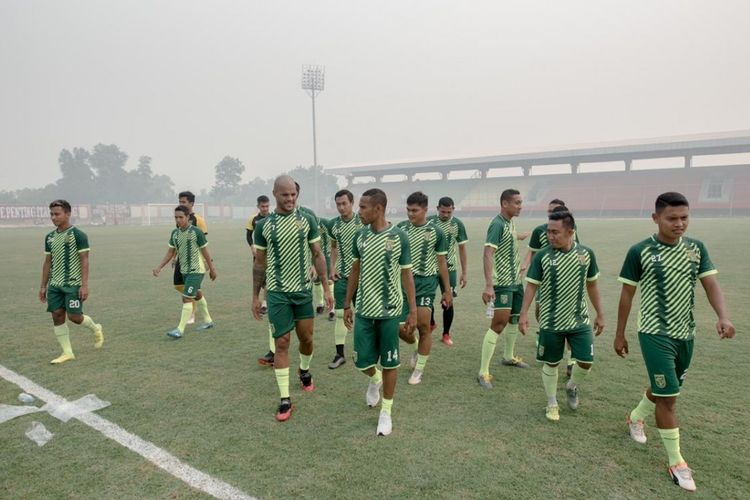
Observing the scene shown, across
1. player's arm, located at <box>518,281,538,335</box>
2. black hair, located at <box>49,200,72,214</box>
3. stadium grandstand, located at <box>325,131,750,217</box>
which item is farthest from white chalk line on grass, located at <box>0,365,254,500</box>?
stadium grandstand, located at <box>325,131,750,217</box>

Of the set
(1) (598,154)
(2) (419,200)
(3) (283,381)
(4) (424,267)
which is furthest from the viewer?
(1) (598,154)

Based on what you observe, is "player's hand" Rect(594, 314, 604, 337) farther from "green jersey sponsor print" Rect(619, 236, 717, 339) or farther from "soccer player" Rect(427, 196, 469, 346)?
"soccer player" Rect(427, 196, 469, 346)

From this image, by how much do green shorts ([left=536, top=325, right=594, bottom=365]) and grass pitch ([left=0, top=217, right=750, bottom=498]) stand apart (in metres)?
0.66

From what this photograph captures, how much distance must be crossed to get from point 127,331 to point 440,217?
6.07 meters

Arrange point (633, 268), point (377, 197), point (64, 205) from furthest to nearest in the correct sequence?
point (64, 205) → point (377, 197) → point (633, 268)

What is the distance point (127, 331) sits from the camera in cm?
832

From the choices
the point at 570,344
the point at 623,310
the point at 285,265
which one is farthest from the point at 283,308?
the point at 623,310

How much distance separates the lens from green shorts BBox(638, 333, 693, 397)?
3.66 metres

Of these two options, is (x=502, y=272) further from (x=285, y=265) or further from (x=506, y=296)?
(x=285, y=265)

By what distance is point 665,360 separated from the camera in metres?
3.69

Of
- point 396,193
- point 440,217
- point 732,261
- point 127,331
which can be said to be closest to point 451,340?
point 440,217

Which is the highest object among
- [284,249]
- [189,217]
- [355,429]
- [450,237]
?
[189,217]

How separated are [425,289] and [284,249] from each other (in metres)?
1.91

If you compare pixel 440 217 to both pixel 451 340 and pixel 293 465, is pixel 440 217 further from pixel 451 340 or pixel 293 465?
pixel 293 465
